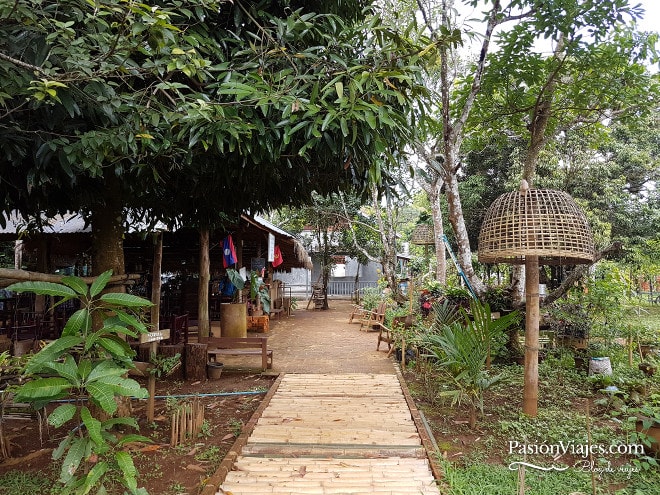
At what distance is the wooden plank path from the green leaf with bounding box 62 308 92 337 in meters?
1.66

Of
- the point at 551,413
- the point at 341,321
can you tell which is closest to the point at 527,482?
the point at 551,413

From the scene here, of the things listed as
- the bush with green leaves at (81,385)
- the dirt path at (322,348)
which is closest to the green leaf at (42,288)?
the bush with green leaves at (81,385)

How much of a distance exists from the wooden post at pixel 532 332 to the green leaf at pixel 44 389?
4327 millimetres

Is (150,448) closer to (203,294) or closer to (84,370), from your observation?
(84,370)

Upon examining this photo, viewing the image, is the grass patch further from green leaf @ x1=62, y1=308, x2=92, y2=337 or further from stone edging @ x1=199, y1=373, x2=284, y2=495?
green leaf @ x1=62, y1=308, x2=92, y2=337

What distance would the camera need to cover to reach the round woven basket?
4219mm

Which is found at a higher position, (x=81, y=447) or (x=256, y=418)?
(x=81, y=447)

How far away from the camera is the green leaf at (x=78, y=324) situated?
7.84 feet

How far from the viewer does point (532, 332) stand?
15.2 feet

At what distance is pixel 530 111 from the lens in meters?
7.23

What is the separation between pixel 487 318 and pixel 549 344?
386cm

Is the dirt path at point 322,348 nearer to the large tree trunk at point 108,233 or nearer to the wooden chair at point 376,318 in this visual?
the wooden chair at point 376,318

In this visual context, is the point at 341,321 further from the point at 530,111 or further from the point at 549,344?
the point at 530,111

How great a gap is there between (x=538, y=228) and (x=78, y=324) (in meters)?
4.08
